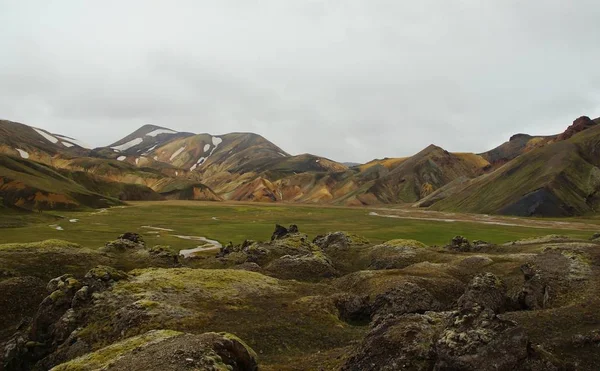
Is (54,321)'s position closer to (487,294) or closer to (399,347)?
(399,347)

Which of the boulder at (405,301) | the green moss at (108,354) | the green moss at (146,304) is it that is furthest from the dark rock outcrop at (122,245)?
the boulder at (405,301)

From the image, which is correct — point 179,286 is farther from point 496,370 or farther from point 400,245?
point 400,245

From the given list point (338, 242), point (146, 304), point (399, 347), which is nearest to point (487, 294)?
point (399, 347)

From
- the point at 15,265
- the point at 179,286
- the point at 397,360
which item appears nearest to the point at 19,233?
the point at 15,265

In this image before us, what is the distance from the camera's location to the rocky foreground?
2128 centimetres

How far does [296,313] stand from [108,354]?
18.8 meters

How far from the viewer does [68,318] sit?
112ft

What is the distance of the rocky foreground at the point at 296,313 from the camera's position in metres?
21.3

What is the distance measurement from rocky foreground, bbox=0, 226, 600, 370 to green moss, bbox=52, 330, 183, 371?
0.36ft

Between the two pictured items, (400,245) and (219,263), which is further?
(400,245)

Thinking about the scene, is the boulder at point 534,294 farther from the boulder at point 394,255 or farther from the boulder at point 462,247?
the boulder at point 462,247

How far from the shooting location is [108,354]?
78.2ft

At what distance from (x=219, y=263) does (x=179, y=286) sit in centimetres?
2405

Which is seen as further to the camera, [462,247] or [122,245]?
[462,247]
